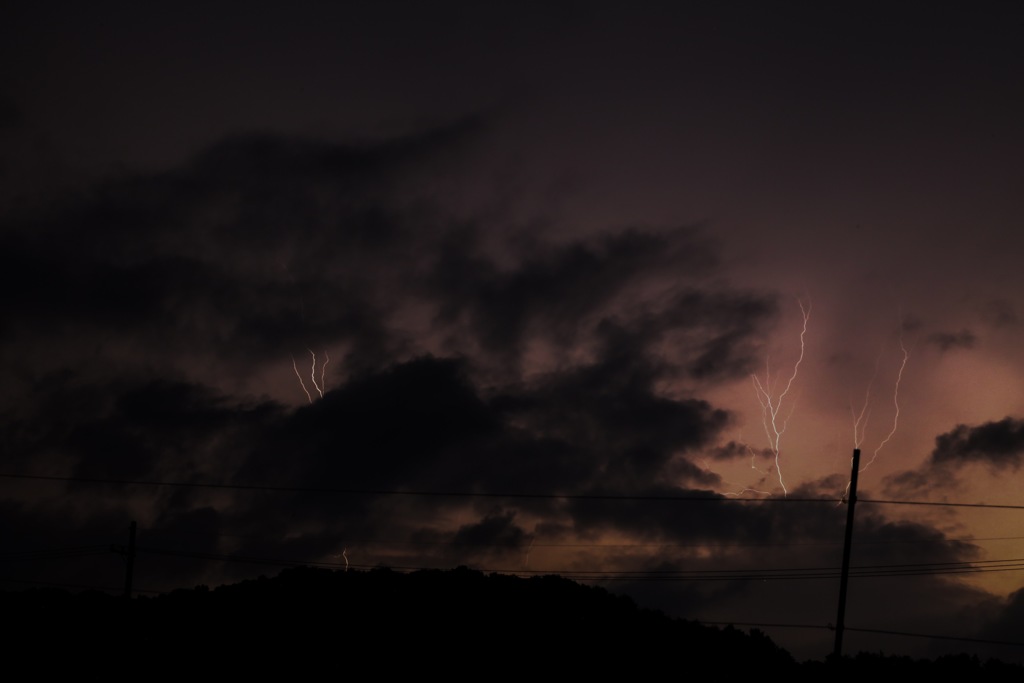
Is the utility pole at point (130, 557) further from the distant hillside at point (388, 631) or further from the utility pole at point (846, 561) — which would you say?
the utility pole at point (846, 561)

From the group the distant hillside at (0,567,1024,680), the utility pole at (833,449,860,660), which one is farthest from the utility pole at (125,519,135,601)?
the utility pole at (833,449,860,660)

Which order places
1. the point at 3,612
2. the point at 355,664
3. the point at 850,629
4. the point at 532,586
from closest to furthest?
1. the point at 850,629
2. the point at 355,664
3. the point at 3,612
4. the point at 532,586

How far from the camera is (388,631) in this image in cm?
5112

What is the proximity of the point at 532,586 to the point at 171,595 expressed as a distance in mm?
20423

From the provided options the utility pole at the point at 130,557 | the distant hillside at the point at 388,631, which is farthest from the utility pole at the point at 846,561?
the utility pole at the point at 130,557

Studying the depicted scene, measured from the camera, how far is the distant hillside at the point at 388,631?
46.9 m

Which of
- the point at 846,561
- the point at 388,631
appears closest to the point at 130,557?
the point at 388,631

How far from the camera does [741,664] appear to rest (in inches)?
2048

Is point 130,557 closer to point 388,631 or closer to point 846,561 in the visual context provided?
point 388,631

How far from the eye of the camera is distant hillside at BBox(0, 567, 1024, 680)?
154 ft

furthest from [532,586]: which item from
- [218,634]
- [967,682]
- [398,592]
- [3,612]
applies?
[3,612]

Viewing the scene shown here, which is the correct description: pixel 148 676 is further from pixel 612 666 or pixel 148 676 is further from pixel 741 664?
pixel 741 664

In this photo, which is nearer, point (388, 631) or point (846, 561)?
point (846, 561)

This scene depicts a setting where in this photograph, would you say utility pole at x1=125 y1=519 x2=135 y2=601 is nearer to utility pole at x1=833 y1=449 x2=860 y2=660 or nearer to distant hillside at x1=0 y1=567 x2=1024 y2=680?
distant hillside at x1=0 y1=567 x2=1024 y2=680
